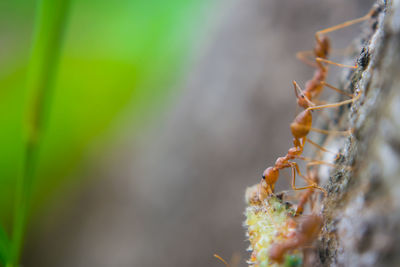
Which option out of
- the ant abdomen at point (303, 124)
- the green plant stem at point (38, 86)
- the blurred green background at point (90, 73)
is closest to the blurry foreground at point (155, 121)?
the blurred green background at point (90, 73)

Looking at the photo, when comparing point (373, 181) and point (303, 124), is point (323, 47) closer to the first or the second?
point (303, 124)

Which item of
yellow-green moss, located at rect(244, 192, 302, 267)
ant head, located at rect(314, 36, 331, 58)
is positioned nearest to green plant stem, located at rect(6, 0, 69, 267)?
yellow-green moss, located at rect(244, 192, 302, 267)

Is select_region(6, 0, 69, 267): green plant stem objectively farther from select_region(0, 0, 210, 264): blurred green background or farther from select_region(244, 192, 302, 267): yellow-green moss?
select_region(0, 0, 210, 264): blurred green background

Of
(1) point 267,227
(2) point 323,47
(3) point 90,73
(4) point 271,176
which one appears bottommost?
(1) point 267,227

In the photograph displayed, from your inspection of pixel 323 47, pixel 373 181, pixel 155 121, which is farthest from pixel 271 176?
pixel 155 121

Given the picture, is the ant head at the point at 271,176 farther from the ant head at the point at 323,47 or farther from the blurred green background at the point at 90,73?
the blurred green background at the point at 90,73
